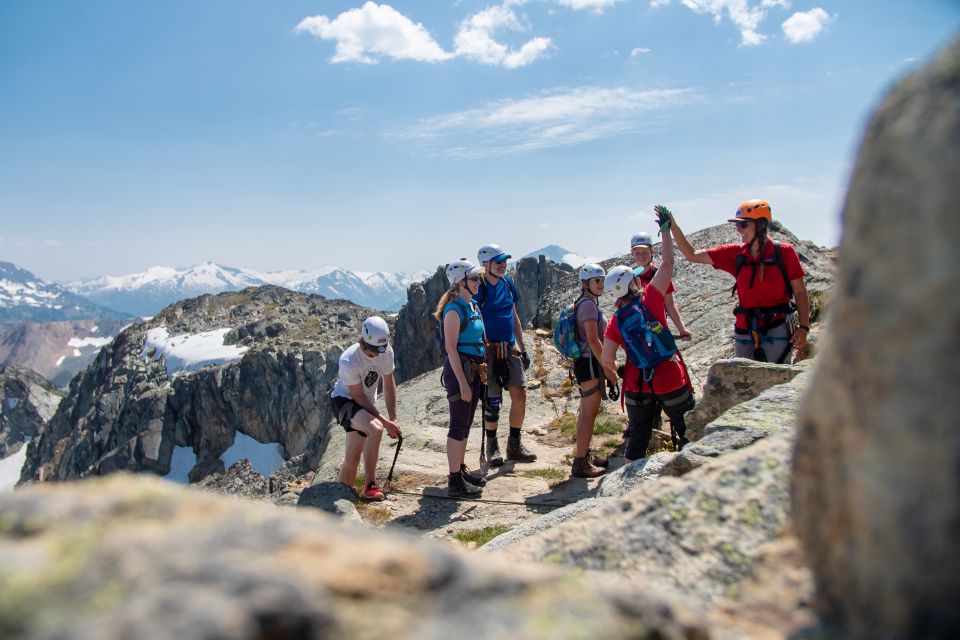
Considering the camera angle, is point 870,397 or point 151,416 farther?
point 151,416

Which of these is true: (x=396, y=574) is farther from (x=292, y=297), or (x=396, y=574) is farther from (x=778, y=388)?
(x=292, y=297)

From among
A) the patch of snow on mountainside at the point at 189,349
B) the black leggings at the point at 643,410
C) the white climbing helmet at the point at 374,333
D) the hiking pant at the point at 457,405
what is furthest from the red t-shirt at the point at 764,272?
the patch of snow on mountainside at the point at 189,349

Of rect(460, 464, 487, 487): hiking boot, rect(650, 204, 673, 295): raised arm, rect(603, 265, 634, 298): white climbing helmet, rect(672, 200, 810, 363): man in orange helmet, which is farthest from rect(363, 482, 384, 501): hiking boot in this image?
rect(672, 200, 810, 363): man in orange helmet

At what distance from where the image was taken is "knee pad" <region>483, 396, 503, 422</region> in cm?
1362

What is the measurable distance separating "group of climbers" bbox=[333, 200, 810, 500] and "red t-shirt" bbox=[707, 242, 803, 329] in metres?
0.02

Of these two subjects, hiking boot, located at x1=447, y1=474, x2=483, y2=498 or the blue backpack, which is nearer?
the blue backpack

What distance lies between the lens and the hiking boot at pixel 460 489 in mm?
12156

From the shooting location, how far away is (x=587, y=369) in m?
11.9

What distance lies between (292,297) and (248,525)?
16906 centimetres

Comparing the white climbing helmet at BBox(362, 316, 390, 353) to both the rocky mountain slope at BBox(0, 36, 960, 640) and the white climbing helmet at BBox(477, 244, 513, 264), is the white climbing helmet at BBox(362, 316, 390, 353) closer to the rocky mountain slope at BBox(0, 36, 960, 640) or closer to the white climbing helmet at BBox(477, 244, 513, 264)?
the white climbing helmet at BBox(477, 244, 513, 264)

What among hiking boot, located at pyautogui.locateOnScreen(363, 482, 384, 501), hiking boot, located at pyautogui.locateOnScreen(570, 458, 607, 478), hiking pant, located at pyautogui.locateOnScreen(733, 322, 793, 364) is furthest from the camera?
hiking boot, located at pyautogui.locateOnScreen(570, 458, 607, 478)

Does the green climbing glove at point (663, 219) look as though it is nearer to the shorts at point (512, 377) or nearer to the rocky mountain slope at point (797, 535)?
the shorts at point (512, 377)

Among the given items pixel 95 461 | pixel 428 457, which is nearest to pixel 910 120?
pixel 428 457

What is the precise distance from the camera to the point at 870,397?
2213 mm
